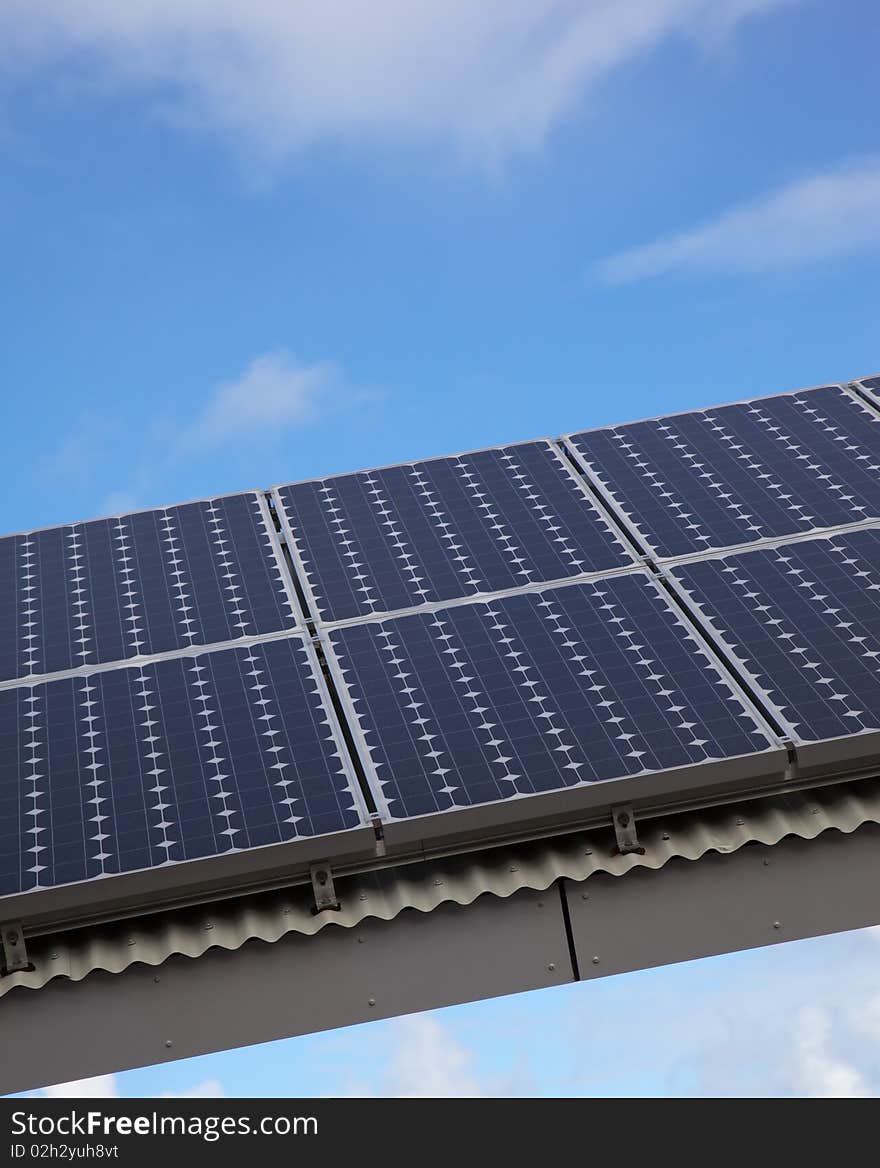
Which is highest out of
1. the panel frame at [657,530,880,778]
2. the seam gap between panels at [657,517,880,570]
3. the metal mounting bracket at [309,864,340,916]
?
the seam gap between panels at [657,517,880,570]

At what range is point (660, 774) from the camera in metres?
10.4

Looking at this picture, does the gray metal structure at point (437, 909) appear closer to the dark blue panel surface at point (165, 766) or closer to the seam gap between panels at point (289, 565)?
the dark blue panel surface at point (165, 766)

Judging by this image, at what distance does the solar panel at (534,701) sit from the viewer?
10500mm

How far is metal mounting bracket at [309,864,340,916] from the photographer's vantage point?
10.2 m

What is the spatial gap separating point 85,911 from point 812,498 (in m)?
8.16

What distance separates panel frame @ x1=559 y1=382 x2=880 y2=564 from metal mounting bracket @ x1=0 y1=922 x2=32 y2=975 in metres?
6.59

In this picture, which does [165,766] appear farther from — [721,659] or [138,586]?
[721,659]

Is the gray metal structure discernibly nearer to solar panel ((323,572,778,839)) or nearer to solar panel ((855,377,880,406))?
solar panel ((323,572,778,839))

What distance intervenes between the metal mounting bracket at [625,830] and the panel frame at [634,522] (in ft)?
10.8

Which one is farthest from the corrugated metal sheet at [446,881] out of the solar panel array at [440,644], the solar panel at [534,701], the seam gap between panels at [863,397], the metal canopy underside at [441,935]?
the seam gap between panels at [863,397]

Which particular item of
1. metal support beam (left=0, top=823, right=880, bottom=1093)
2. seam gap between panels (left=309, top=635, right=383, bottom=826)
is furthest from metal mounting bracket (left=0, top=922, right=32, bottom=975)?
seam gap between panels (left=309, top=635, right=383, bottom=826)

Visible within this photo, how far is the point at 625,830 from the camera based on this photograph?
10.6 m

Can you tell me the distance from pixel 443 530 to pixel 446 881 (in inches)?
182

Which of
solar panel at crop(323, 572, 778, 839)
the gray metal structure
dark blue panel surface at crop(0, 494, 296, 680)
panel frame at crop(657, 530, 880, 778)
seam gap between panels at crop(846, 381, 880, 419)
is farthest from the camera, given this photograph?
seam gap between panels at crop(846, 381, 880, 419)
